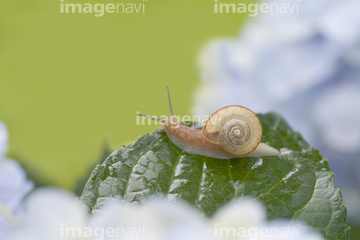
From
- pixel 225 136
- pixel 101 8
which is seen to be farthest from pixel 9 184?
pixel 101 8

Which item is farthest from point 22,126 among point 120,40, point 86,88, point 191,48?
point 191,48

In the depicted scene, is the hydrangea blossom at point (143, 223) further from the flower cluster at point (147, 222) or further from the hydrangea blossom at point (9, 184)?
the hydrangea blossom at point (9, 184)

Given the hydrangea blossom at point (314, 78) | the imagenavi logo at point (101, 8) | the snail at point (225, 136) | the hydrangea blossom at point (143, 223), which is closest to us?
the hydrangea blossom at point (143, 223)

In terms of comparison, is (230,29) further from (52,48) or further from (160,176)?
(160,176)

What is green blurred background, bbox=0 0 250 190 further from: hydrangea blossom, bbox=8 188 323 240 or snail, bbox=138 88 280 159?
hydrangea blossom, bbox=8 188 323 240

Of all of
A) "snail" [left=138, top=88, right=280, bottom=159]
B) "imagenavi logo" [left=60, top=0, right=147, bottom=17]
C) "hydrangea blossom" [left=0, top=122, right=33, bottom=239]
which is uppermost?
"imagenavi logo" [left=60, top=0, right=147, bottom=17]

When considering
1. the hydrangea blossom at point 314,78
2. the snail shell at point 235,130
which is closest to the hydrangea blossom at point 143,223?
the snail shell at point 235,130

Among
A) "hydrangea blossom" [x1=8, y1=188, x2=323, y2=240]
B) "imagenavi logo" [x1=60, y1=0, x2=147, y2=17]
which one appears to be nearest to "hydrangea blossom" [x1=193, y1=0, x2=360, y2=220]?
"imagenavi logo" [x1=60, y1=0, x2=147, y2=17]
